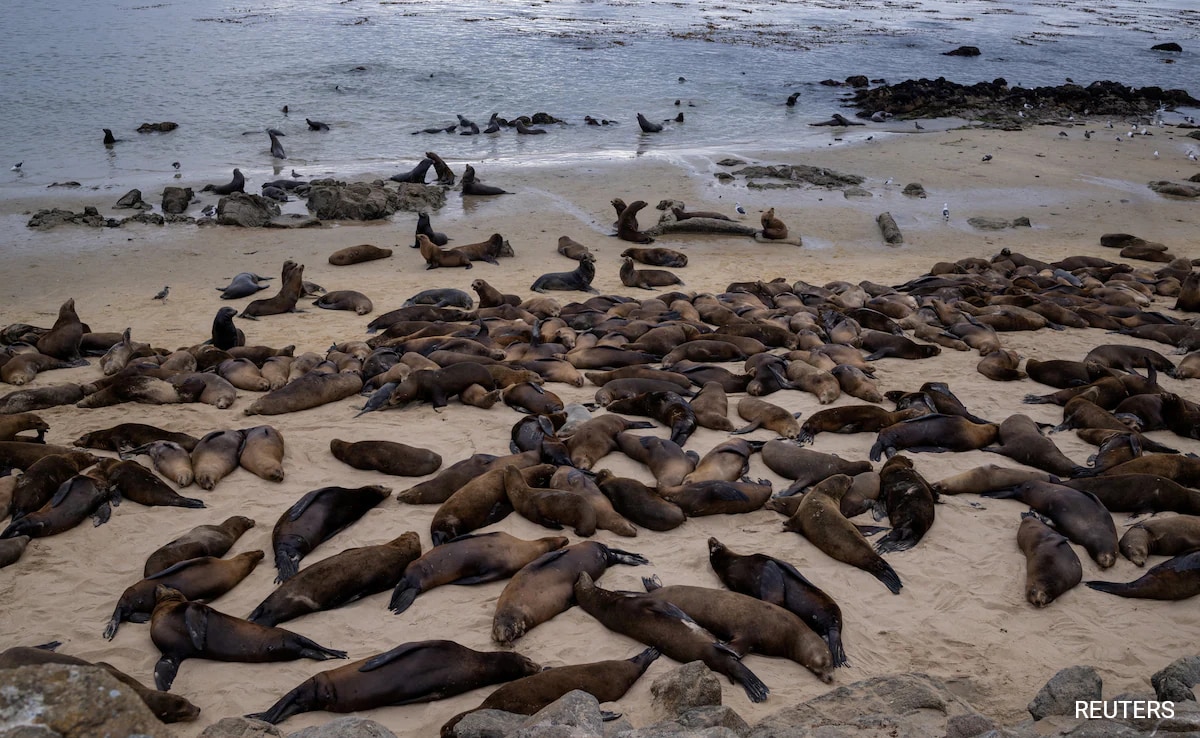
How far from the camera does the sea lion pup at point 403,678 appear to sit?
4.14 m

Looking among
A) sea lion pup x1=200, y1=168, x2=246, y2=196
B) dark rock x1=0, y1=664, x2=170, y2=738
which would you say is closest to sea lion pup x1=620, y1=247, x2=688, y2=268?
sea lion pup x1=200, y1=168, x2=246, y2=196

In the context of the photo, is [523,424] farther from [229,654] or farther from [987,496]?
[987,496]

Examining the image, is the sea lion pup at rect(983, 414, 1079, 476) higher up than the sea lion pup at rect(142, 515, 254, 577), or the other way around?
the sea lion pup at rect(983, 414, 1079, 476)

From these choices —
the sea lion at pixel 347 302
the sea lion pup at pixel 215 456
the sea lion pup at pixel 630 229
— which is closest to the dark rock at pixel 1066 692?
the sea lion pup at pixel 215 456

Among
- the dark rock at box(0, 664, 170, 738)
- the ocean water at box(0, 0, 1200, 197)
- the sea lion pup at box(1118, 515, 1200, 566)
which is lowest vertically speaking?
the sea lion pup at box(1118, 515, 1200, 566)

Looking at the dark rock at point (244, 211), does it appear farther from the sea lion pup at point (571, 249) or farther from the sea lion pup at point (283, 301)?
the sea lion pup at point (571, 249)

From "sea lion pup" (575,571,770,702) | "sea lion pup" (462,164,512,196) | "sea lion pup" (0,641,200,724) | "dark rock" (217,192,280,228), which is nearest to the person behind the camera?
"sea lion pup" (0,641,200,724)

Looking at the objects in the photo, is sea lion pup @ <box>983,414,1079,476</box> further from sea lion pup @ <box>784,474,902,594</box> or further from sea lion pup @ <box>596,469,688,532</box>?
sea lion pup @ <box>596,469,688,532</box>

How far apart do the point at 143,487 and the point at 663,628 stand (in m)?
4.00

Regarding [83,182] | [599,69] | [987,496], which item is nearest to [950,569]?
[987,496]

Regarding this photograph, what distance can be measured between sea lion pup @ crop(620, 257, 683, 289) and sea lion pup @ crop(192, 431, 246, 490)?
700 cm

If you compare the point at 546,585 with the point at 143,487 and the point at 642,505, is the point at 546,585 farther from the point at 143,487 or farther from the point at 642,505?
the point at 143,487

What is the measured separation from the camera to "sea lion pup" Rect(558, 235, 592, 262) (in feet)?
46.2

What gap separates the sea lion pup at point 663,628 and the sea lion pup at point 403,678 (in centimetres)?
60
